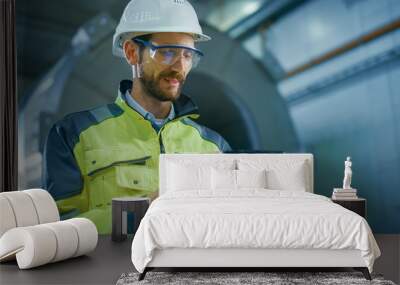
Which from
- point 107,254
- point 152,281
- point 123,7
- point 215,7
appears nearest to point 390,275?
point 152,281

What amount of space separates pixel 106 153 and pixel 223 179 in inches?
54.5

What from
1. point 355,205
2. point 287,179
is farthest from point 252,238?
point 355,205

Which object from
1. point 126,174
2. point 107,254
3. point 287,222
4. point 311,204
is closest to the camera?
point 287,222

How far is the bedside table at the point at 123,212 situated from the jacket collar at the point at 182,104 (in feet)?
3.48

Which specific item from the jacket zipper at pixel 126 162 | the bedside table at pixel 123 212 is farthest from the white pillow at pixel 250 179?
the jacket zipper at pixel 126 162

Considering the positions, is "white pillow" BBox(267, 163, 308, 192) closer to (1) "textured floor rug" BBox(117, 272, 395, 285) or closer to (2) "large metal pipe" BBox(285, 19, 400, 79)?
(2) "large metal pipe" BBox(285, 19, 400, 79)

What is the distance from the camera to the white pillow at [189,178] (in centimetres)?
614

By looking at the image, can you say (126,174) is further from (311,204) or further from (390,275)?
(390,275)

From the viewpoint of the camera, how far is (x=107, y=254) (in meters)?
5.59

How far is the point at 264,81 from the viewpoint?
267 inches

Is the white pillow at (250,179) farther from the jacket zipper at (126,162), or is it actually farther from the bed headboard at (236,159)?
the jacket zipper at (126,162)

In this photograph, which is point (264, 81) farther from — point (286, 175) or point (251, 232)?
point (251, 232)

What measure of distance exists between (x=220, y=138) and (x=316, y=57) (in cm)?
135

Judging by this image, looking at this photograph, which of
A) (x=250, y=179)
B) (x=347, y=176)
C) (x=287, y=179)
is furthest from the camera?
(x=347, y=176)
